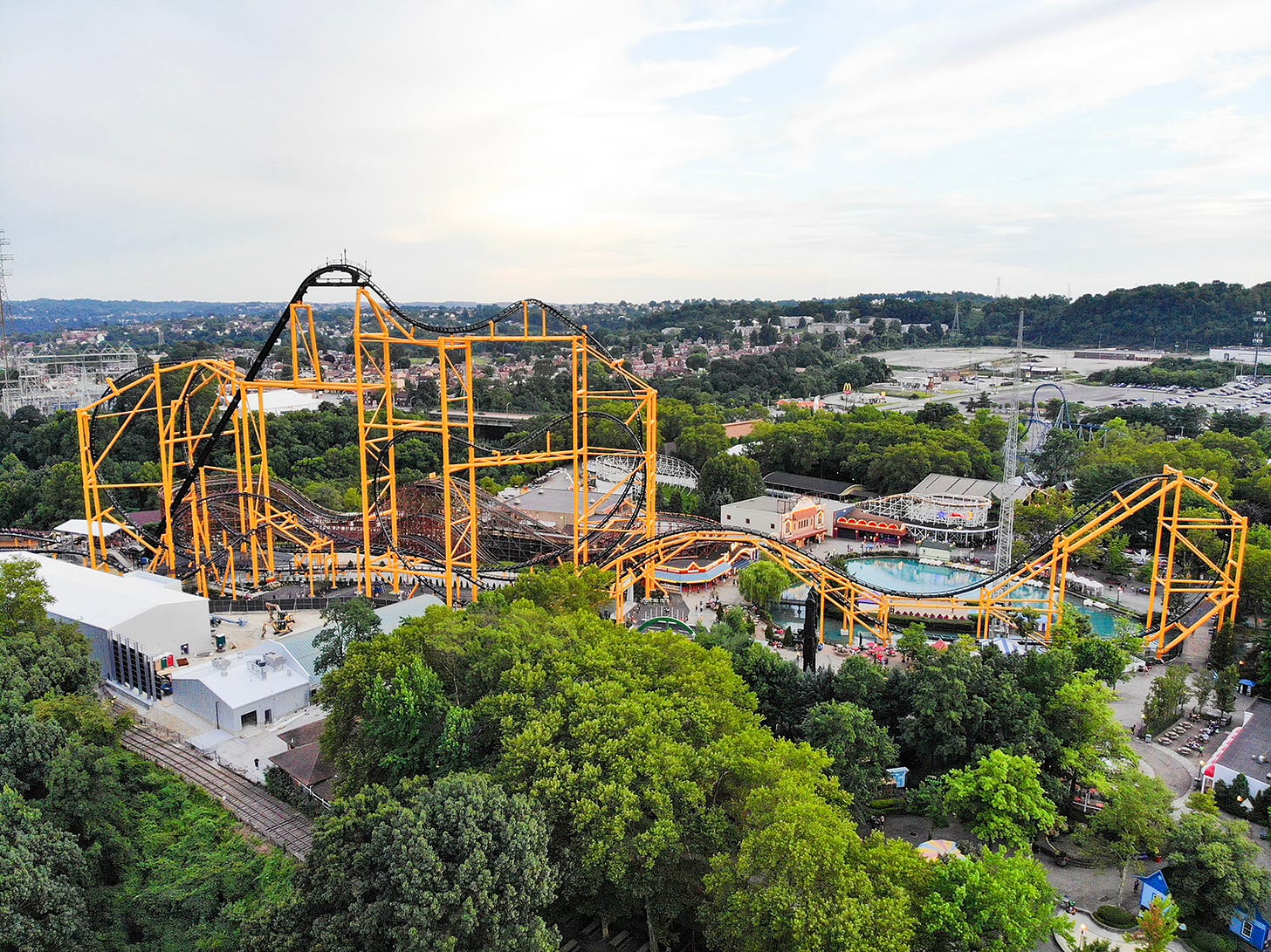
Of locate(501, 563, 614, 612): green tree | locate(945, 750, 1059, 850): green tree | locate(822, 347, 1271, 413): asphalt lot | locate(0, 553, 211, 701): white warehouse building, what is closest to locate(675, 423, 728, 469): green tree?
locate(822, 347, 1271, 413): asphalt lot

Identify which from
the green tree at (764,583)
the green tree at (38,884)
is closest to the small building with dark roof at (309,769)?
the green tree at (38,884)

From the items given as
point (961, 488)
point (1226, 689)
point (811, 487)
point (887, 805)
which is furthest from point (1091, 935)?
point (811, 487)

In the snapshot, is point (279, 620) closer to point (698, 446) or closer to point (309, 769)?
point (309, 769)

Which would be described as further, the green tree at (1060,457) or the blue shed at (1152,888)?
the green tree at (1060,457)

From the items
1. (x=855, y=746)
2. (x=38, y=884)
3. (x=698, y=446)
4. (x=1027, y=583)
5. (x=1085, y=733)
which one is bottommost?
(x=38, y=884)

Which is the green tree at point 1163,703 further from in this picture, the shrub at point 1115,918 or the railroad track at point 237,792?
the railroad track at point 237,792

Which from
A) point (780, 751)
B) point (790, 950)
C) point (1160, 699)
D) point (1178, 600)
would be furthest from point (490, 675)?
point (1178, 600)

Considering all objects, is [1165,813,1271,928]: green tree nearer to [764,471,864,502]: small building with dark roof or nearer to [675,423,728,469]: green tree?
[764,471,864,502]: small building with dark roof
